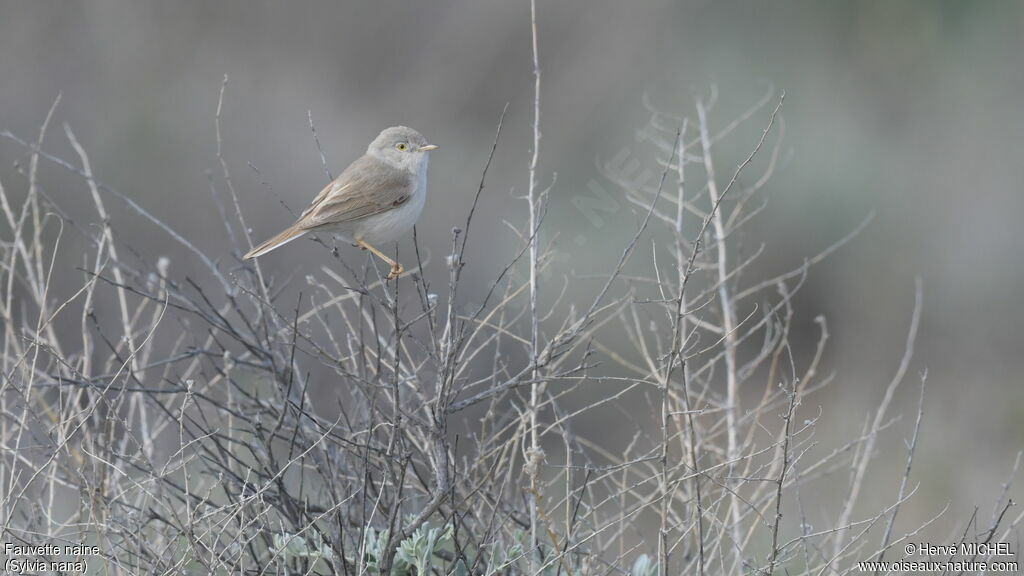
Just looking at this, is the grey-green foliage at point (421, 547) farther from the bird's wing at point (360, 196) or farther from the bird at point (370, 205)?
the bird's wing at point (360, 196)

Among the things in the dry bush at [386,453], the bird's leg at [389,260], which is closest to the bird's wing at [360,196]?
the bird's leg at [389,260]

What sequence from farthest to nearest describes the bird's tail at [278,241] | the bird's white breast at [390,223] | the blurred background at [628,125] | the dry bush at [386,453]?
the blurred background at [628,125], the bird's white breast at [390,223], the bird's tail at [278,241], the dry bush at [386,453]

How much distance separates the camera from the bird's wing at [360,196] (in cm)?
599

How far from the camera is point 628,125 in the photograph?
715 inches

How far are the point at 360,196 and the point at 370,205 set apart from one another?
3.9 inches

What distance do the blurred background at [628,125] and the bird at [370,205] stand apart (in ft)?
28.3

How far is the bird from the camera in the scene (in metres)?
5.95

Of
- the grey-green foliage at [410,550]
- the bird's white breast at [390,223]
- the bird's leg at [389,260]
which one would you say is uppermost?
the bird's white breast at [390,223]

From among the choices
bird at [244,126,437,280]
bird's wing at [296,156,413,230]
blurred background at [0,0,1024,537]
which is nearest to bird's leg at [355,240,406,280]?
bird at [244,126,437,280]

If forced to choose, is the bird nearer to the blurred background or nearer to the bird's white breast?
the bird's white breast

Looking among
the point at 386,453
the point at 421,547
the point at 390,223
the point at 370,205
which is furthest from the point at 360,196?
the point at 421,547

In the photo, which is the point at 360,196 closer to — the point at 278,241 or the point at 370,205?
the point at 370,205

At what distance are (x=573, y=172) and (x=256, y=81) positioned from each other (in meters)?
6.21

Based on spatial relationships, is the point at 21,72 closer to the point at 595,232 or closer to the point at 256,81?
the point at 256,81
